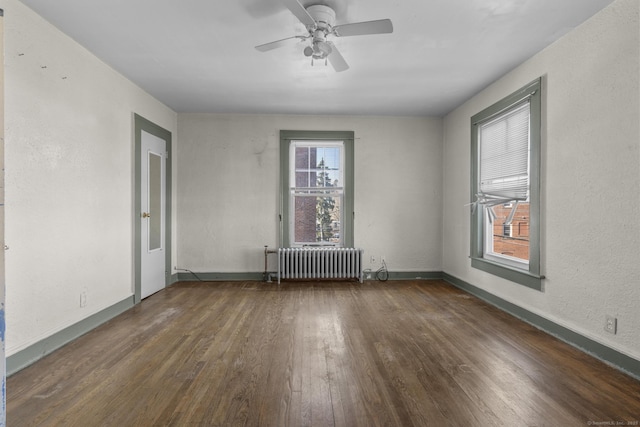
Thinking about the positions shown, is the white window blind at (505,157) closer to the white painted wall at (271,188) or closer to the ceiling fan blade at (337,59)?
the white painted wall at (271,188)

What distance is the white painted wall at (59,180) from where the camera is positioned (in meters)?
2.48

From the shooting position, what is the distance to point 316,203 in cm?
562

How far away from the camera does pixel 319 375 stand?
2.36 meters

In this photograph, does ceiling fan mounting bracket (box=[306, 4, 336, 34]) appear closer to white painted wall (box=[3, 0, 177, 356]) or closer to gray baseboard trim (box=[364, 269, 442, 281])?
white painted wall (box=[3, 0, 177, 356])

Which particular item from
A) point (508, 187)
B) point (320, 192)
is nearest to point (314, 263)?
point (320, 192)

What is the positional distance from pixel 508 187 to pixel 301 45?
2.78m

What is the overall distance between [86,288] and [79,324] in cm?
33

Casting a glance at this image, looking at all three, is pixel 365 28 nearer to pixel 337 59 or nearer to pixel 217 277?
pixel 337 59

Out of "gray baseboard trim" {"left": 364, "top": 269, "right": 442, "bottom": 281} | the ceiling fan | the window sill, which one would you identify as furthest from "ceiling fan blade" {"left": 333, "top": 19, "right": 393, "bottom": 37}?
"gray baseboard trim" {"left": 364, "top": 269, "right": 442, "bottom": 281}

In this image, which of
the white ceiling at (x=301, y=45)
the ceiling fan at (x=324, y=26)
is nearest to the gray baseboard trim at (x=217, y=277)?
the white ceiling at (x=301, y=45)

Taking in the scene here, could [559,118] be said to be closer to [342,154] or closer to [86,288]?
[342,154]

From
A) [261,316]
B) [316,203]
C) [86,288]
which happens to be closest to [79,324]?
[86,288]

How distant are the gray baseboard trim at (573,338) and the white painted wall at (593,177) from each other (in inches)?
2.1

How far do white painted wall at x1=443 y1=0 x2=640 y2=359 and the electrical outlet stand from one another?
1.3 inches
